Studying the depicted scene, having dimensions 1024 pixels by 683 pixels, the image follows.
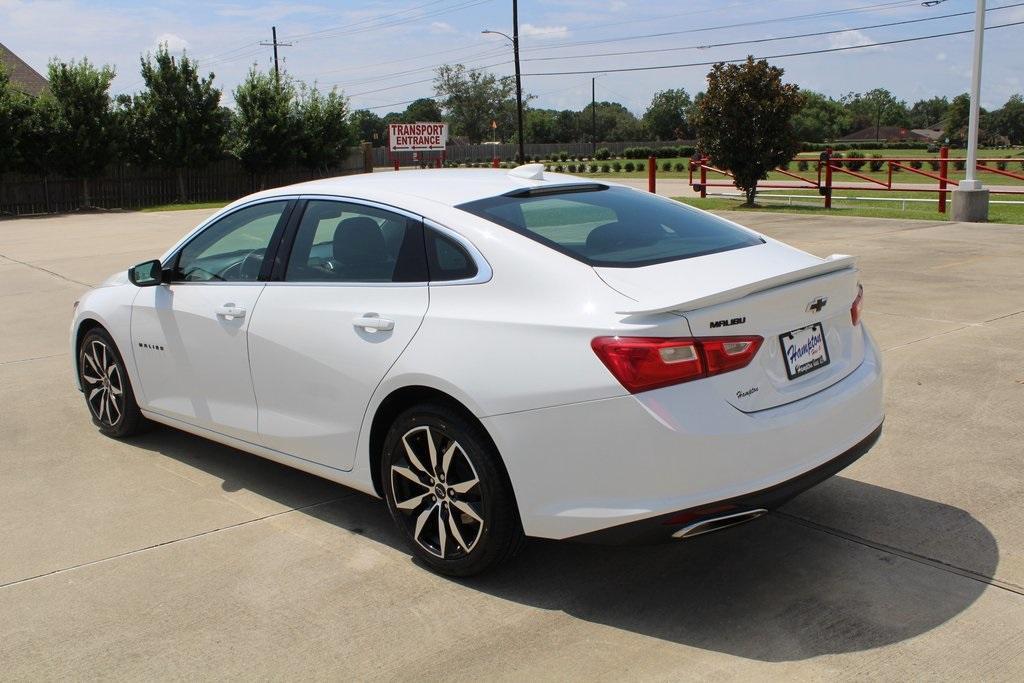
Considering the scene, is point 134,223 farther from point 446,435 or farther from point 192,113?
point 446,435

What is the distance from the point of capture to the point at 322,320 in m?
4.27

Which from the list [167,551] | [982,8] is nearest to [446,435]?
[167,551]

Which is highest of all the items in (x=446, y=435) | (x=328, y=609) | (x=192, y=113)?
(x=192, y=113)

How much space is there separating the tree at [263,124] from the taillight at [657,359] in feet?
113

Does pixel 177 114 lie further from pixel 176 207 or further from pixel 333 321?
pixel 333 321

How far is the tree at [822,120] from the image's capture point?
378ft

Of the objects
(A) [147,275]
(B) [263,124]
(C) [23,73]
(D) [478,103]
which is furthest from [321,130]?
(D) [478,103]

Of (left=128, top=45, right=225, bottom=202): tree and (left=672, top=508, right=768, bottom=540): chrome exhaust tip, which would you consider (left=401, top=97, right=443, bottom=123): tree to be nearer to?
(left=128, top=45, right=225, bottom=202): tree

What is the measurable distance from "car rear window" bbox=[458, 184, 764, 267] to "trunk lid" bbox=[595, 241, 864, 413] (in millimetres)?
145

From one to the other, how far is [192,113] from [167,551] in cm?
3200

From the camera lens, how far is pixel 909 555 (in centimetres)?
402

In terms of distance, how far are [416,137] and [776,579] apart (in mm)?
36652

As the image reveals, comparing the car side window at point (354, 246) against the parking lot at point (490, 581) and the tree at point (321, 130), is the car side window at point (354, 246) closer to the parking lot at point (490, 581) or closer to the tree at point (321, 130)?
the parking lot at point (490, 581)

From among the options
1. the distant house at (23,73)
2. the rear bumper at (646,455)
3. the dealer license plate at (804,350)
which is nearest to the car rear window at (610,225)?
the dealer license plate at (804,350)
